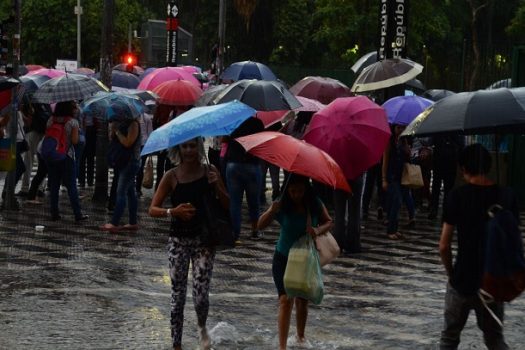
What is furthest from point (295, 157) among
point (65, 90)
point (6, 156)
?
point (6, 156)

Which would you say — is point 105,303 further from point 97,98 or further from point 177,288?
point 97,98

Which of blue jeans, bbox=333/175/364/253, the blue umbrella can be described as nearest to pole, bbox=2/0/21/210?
blue jeans, bbox=333/175/364/253

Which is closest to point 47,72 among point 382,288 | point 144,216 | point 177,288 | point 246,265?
point 144,216

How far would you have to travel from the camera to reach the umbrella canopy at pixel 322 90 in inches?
703

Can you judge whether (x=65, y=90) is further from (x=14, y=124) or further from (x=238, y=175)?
(x=238, y=175)

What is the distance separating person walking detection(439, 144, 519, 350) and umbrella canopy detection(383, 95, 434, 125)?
27.5 feet

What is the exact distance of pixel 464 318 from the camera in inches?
272

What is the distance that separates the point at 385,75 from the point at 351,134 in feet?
15.1

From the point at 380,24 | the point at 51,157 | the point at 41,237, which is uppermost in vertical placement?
the point at 380,24

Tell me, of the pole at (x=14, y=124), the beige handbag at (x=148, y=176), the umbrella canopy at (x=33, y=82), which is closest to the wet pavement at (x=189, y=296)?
the pole at (x=14, y=124)

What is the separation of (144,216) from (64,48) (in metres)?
47.4

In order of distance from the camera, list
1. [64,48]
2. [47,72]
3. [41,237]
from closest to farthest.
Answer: [41,237] < [47,72] < [64,48]

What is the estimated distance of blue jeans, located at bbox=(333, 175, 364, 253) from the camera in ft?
44.1

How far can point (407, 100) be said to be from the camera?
15789 mm
